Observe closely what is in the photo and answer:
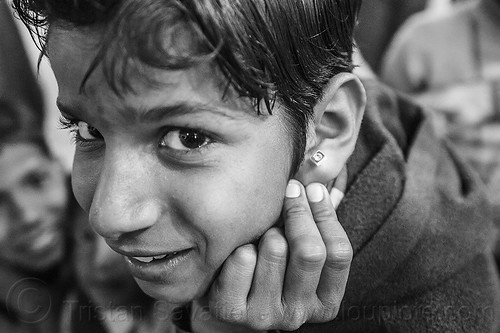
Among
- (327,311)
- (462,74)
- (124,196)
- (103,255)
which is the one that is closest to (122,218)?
(124,196)

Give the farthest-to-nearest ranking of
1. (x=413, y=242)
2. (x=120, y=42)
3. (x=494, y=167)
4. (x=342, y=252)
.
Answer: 1. (x=494, y=167)
2. (x=413, y=242)
3. (x=342, y=252)
4. (x=120, y=42)

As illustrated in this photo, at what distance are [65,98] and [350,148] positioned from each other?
16.7 inches

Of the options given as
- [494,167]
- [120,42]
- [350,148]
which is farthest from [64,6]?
[494,167]

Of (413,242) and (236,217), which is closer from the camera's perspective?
(236,217)

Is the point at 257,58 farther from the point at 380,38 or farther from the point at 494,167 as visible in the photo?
the point at 380,38

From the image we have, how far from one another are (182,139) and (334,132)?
264 millimetres

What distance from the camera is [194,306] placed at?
1.06m

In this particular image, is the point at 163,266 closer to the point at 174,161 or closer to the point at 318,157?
the point at 174,161

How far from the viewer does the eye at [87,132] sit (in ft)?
2.79

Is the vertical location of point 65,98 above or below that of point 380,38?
above

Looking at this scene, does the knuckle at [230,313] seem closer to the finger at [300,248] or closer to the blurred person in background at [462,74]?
the finger at [300,248]

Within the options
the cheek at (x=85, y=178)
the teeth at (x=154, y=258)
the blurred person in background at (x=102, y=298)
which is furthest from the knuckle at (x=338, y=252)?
the blurred person in background at (x=102, y=298)

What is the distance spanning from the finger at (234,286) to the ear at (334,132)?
15 cm

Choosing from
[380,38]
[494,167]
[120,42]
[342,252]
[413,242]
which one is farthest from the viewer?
[380,38]
